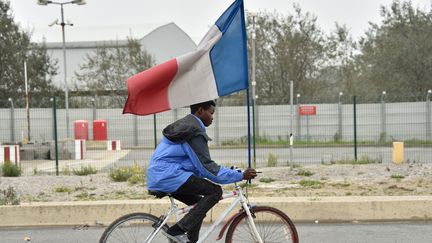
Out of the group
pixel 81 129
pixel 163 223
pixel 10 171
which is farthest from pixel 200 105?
pixel 81 129

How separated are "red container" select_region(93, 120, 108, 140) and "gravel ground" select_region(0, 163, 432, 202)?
7.67 m

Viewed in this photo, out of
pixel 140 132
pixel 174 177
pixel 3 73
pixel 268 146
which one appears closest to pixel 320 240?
pixel 174 177

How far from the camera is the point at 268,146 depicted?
20672mm

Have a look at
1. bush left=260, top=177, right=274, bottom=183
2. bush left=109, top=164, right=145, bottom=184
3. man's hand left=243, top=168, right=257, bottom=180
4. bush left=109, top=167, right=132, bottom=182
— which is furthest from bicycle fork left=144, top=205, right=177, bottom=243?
bush left=109, top=167, right=132, bottom=182

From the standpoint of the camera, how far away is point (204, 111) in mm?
5086

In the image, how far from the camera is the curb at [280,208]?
7680 millimetres

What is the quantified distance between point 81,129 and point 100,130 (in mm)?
2283

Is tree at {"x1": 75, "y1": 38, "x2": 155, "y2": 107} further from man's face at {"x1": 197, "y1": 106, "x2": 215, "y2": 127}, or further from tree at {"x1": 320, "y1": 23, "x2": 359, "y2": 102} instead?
man's face at {"x1": 197, "y1": 106, "x2": 215, "y2": 127}

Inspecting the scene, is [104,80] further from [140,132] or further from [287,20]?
[140,132]

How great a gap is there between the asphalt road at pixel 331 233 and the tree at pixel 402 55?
24112 mm

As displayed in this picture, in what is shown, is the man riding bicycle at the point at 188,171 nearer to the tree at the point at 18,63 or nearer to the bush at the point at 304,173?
the bush at the point at 304,173

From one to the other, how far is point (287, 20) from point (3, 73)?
55.7 ft

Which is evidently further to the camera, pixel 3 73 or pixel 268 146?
pixel 3 73

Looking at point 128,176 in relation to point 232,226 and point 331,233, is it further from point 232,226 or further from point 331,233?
point 232,226
